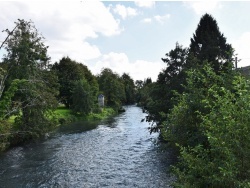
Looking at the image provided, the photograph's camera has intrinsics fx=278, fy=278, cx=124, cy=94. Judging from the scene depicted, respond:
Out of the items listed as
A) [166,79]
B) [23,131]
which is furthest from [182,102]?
[23,131]

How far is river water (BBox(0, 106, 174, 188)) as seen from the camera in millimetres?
16750

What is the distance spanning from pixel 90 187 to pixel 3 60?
19386 millimetres

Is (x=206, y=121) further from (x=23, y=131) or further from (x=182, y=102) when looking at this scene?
(x=23, y=131)

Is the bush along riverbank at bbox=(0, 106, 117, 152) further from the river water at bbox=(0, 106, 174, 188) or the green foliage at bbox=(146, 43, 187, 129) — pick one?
the green foliage at bbox=(146, 43, 187, 129)

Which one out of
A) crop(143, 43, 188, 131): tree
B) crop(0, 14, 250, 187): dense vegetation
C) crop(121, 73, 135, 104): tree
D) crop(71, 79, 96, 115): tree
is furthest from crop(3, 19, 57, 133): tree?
crop(121, 73, 135, 104): tree

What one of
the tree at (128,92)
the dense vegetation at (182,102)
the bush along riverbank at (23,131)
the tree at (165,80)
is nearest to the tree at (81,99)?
the dense vegetation at (182,102)

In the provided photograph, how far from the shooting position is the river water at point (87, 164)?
1675 centimetres

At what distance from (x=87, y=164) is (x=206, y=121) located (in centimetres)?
1465

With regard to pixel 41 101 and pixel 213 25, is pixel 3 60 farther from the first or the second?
pixel 213 25

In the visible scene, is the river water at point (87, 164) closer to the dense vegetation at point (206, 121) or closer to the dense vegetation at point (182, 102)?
the dense vegetation at point (182, 102)

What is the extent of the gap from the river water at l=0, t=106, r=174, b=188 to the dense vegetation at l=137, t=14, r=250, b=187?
136 inches

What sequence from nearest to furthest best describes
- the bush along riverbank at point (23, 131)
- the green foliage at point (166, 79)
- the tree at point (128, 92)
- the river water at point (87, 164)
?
1. the river water at point (87, 164)
2. the bush along riverbank at point (23, 131)
3. the green foliage at point (166, 79)
4. the tree at point (128, 92)

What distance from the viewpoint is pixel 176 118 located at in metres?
13.1

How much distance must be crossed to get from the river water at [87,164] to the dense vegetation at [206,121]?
11.4ft
